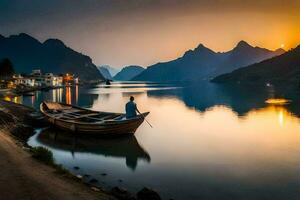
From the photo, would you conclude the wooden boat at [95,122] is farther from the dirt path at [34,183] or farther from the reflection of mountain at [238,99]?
the reflection of mountain at [238,99]

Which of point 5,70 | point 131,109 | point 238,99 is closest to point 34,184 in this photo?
point 131,109

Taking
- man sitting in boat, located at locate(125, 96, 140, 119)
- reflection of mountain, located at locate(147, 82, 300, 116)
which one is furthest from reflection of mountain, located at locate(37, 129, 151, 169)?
reflection of mountain, located at locate(147, 82, 300, 116)

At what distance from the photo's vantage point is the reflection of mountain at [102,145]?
25641 millimetres

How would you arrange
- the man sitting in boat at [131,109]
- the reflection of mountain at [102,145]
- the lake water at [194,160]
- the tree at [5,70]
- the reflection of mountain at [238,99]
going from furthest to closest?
1. the tree at [5,70]
2. the reflection of mountain at [238,99]
3. the man sitting in boat at [131,109]
4. the reflection of mountain at [102,145]
5. the lake water at [194,160]

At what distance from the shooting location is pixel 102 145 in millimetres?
28625

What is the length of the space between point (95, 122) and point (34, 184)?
737 inches

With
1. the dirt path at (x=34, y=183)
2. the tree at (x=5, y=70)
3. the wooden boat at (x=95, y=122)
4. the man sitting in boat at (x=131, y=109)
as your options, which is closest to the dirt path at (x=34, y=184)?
the dirt path at (x=34, y=183)

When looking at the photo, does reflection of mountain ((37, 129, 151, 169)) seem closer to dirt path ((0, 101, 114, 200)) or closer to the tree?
dirt path ((0, 101, 114, 200))

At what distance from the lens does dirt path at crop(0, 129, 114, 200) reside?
11570mm

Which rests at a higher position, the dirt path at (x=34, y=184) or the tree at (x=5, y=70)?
the tree at (x=5, y=70)

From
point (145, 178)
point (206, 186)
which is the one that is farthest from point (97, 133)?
point (206, 186)

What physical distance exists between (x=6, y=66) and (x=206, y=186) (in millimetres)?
141759

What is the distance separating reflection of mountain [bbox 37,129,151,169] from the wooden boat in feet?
2.74

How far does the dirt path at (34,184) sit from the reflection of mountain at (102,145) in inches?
335
